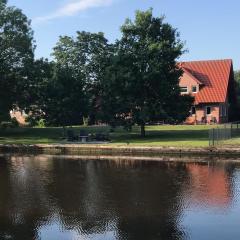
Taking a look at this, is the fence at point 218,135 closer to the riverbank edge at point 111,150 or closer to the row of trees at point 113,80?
the riverbank edge at point 111,150

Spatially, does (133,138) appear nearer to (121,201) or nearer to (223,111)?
(121,201)

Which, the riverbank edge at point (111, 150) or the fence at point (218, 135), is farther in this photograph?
the fence at point (218, 135)

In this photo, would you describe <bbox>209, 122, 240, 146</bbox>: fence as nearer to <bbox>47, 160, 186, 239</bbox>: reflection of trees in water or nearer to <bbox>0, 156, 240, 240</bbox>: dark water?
<bbox>0, 156, 240, 240</bbox>: dark water

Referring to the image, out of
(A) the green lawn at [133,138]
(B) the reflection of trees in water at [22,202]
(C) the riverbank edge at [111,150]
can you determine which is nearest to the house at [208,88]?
(A) the green lawn at [133,138]

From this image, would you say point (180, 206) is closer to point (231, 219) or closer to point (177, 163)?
point (231, 219)

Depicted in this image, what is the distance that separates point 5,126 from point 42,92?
6407mm

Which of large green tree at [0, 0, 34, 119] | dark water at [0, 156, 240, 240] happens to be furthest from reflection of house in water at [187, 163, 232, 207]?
large green tree at [0, 0, 34, 119]

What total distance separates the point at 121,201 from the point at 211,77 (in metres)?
51.4

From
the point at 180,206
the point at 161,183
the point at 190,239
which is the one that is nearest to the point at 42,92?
the point at 161,183

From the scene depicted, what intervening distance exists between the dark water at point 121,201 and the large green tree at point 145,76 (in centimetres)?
1380

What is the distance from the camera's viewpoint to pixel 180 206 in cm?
1812

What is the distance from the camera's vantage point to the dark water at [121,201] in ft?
49.1

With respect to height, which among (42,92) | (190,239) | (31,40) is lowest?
(190,239)

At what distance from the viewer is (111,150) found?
37469mm
